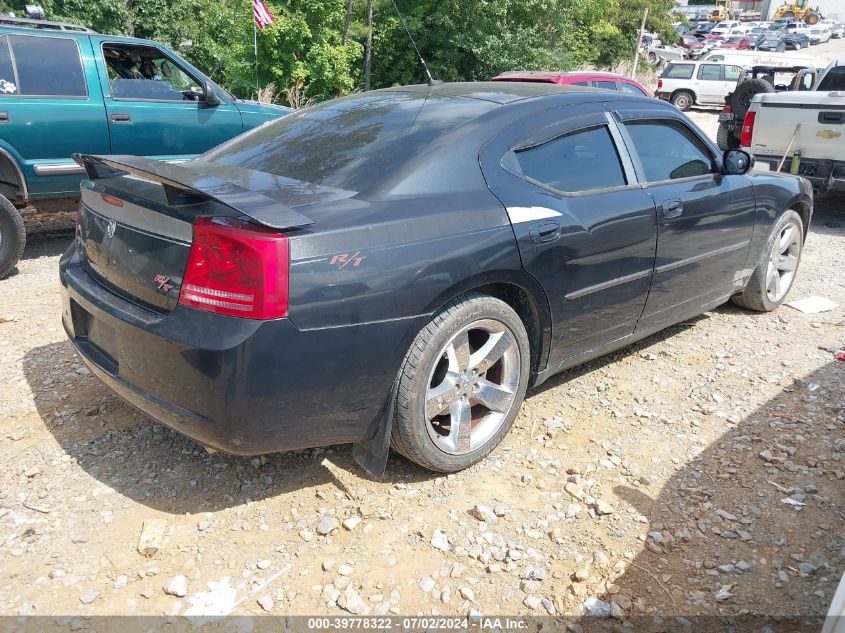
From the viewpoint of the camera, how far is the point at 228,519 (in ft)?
9.05

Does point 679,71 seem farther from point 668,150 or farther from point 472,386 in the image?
point 472,386

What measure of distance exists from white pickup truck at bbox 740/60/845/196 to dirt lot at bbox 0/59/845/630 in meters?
4.75

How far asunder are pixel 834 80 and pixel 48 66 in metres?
9.88

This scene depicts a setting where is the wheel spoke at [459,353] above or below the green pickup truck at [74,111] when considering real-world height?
below

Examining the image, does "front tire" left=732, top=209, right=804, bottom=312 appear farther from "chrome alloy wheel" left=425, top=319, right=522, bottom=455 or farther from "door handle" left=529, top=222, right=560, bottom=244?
"chrome alloy wheel" left=425, top=319, right=522, bottom=455

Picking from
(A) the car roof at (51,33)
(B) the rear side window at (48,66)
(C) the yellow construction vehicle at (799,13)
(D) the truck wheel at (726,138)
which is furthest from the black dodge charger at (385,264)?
(C) the yellow construction vehicle at (799,13)

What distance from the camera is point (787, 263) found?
17.1 ft

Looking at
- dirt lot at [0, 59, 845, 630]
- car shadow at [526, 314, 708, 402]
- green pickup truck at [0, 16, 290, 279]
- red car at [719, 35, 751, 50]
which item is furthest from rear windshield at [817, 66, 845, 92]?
red car at [719, 35, 751, 50]

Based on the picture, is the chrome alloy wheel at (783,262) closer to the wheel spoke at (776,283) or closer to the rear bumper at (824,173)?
the wheel spoke at (776,283)

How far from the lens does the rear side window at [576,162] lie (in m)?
3.20

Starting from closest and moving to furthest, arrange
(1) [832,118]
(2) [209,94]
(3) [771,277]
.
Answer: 1. (3) [771,277]
2. (2) [209,94]
3. (1) [832,118]

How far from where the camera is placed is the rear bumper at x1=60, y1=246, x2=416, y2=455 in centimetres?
235

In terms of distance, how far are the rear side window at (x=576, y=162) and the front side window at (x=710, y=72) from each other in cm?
2320

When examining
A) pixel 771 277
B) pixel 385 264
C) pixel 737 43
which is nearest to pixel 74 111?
pixel 385 264
